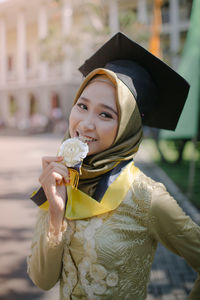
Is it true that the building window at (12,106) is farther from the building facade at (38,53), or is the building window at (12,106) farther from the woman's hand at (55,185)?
the woman's hand at (55,185)

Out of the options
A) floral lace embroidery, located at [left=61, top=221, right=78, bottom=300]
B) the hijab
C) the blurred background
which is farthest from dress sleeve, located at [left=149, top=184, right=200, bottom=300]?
the blurred background

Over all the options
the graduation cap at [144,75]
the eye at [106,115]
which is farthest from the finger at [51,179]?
the graduation cap at [144,75]

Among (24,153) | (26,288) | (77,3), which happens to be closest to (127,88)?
(26,288)

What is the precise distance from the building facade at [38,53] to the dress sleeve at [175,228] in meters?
21.8

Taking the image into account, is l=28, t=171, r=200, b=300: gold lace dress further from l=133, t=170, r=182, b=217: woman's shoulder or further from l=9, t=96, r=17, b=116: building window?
l=9, t=96, r=17, b=116: building window

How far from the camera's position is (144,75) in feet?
5.26

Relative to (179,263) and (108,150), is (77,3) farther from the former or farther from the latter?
(108,150)

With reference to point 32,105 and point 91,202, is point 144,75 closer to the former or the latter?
point 91,202

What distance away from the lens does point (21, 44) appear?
3222 centimetres

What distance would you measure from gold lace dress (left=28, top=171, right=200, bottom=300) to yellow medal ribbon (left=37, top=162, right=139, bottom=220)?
0.04m

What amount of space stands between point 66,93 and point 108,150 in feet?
92.3

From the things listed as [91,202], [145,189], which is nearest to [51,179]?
[91,202]

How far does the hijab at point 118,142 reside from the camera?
4.72 ft

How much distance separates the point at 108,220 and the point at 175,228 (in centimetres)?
31
